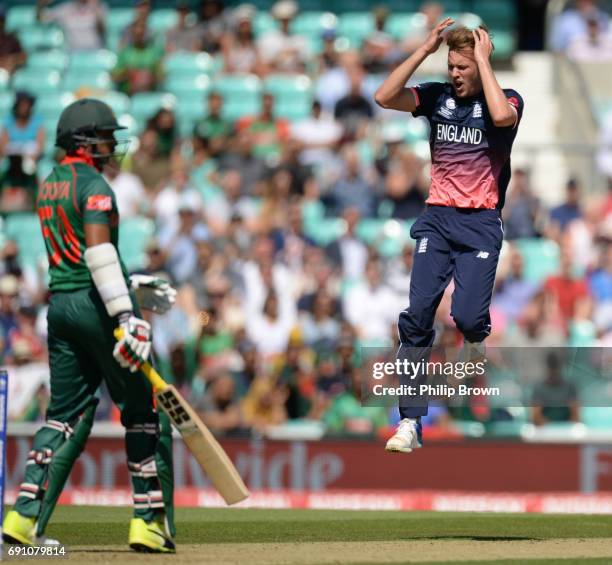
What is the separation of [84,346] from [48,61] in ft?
38.7

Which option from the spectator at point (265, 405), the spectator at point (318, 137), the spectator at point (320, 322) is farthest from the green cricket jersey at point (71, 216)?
the spectator at point (318, 137)

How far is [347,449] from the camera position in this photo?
12.9 m

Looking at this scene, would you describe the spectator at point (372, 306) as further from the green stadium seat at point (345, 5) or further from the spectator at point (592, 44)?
the green stadium seat at point (345, 5)

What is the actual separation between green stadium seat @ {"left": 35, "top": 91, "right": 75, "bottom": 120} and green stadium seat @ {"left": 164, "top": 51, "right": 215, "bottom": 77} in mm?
1220

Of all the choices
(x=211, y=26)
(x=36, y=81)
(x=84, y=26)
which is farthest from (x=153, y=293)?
(x=84, y=26)

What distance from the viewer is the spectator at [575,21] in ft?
57.6

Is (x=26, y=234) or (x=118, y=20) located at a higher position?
(x=118, y=20)

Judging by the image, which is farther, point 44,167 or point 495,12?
point 495,12

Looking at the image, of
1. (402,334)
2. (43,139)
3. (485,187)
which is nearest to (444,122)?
(485,187)

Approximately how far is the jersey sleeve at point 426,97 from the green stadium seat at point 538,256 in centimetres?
608

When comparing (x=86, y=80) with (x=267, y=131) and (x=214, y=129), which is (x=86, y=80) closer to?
(x=214, y=129)

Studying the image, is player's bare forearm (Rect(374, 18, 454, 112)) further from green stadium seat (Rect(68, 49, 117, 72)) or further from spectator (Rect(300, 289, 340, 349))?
green stadium seat (Rect(68, 49, 117, 72))

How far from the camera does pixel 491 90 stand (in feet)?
27.6

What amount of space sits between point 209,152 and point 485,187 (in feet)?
27.4
